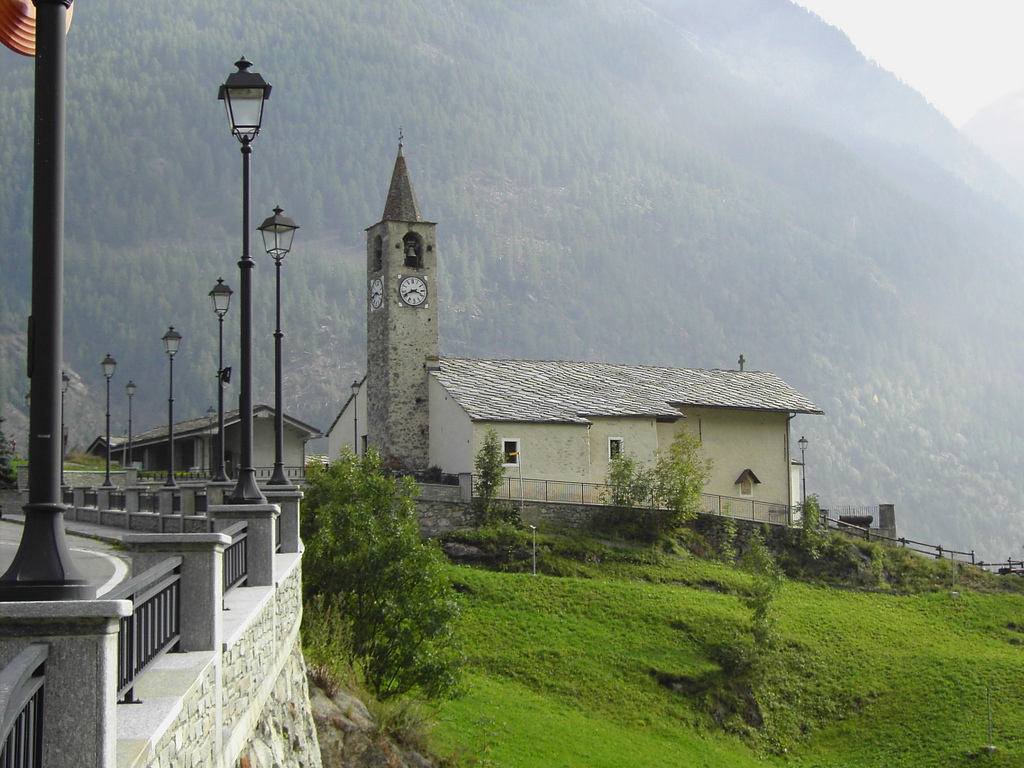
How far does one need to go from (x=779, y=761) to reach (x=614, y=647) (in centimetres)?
513

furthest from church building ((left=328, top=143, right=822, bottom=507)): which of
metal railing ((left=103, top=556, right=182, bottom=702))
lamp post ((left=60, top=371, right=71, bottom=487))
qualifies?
metal railing ((left=103, top=556, right=182, bottom=702))

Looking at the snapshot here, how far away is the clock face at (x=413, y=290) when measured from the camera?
46.6 m

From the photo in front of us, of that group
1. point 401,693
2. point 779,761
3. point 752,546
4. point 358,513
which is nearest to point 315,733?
point 401,693

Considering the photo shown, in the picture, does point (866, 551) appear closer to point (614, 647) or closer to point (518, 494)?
point (518, 494)

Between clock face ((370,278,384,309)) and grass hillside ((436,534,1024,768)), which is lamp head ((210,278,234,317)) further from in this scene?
clock face ((370,278,384,309))

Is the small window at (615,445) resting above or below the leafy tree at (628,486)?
above

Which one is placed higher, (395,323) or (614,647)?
(395,323)

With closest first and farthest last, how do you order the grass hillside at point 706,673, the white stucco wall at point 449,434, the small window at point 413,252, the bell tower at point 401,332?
the grass hillside at point 706,673
the white stucco wall at point 449,434
the bell tower at point 401,332
the small window at point 413,252

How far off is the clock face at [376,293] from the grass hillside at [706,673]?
1381 cm

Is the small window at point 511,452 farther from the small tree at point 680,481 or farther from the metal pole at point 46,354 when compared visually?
the metal pole at point 46,354

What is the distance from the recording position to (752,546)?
123ft

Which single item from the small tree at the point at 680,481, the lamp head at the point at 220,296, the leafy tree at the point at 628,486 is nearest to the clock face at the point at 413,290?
the leafy tree at the point at 628,486

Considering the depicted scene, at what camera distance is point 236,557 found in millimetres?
11547

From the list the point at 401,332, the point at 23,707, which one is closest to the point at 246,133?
the point at 23,707
